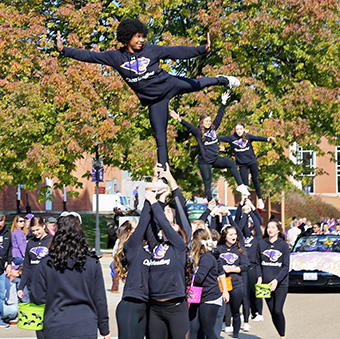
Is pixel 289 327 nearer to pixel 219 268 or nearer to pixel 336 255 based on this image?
pixel 219 268

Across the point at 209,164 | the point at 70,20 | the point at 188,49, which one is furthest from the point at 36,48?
the point at 188,49

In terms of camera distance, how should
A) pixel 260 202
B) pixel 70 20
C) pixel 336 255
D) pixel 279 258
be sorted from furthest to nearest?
pixel 70 20 → pixel 336 255 → pixel 260 202 → pixel 279 258

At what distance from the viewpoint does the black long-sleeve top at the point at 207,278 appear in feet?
27.7

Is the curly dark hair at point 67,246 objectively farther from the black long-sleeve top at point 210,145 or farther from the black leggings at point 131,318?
the black long-sleeve top at point 210,145

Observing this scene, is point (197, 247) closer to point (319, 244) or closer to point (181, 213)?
point (181, 213)

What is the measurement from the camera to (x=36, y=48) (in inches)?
925

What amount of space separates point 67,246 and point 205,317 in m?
3.17

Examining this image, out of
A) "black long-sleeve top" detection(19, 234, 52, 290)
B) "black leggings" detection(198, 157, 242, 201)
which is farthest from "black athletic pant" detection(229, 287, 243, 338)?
"black long-sleeve top" detection(19, 234, 52, 290)

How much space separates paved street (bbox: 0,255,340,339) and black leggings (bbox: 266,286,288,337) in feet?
4.67

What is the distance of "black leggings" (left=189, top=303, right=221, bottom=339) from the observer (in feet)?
27.8

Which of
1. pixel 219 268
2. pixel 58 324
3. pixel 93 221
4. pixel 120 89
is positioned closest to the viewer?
pixel 58 324

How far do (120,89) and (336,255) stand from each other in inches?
327

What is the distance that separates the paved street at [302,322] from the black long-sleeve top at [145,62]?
5.93 metres

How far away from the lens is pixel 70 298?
5.71 m
